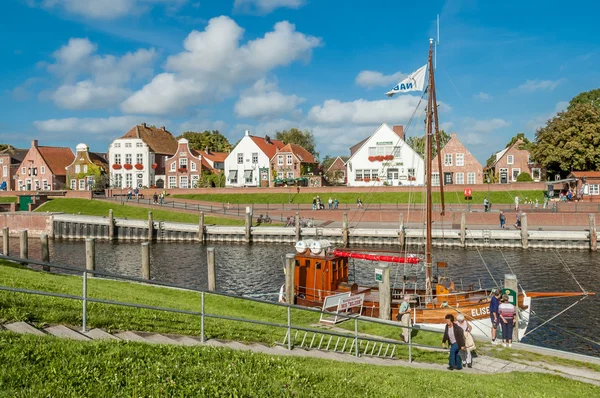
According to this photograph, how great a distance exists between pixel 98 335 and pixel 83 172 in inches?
3562

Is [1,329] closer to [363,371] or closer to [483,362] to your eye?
[363,371]

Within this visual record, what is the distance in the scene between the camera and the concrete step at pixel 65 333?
31.5 feet

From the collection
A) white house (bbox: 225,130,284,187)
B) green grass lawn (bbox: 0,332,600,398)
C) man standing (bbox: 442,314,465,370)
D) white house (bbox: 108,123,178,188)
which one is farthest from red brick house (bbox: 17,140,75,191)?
green grass lawn (bbox: 0,332,600,398)

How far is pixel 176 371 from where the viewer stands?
Result: 829 cm

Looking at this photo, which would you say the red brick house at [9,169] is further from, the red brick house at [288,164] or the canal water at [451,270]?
the canal water at [451,270]

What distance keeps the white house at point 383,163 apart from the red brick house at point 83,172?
45889 mm

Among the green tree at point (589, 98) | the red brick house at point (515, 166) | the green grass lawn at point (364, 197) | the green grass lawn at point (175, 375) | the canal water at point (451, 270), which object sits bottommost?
the canal water at point (451, 270)

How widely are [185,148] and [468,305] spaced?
77.1m

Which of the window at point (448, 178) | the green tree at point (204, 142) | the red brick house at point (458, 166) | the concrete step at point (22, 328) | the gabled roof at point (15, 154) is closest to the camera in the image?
the concrete step at point (22, 328)

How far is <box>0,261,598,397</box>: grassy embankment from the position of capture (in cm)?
761

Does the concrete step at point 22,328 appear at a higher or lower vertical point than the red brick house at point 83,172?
lower

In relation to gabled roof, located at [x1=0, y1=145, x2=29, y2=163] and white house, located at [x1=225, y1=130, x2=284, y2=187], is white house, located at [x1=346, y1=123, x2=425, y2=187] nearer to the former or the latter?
white house, located at [x1=225, y1=130, x2=284, y2=187]

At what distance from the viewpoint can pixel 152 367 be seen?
8273 millimetres

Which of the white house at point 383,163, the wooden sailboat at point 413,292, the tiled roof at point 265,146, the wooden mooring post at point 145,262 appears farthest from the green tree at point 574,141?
the wooden mooring post at point 145,262
